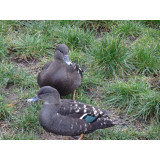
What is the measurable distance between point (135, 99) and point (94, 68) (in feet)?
3.66

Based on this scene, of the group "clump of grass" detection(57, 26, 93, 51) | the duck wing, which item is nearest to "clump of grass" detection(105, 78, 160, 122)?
the duck wing

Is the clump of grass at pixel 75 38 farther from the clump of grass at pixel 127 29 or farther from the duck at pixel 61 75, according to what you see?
the duck at pixel 61 75

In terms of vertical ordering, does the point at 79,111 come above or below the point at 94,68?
below

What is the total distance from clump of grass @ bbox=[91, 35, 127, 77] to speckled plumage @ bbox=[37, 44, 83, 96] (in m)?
Result: 0.66

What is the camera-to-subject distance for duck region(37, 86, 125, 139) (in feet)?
16.7

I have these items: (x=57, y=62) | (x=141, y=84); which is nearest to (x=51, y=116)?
(x=57, y=62)

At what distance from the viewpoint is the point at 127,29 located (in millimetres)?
7414

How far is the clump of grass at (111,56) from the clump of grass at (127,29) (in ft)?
2.52

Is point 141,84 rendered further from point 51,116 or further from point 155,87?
point 51,116

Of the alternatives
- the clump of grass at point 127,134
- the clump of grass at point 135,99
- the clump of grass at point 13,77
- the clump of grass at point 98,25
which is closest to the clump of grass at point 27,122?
the clump of grass at point 127,134

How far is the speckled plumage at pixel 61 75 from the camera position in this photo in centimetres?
581

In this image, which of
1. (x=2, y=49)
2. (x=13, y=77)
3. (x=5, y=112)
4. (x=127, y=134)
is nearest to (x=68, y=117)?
(x=127, y=134)

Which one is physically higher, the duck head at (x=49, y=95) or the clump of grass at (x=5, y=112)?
the duck head at (x=49, y=95)

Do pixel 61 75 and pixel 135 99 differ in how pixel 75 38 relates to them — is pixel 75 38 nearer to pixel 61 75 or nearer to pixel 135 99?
pixel 61 75
